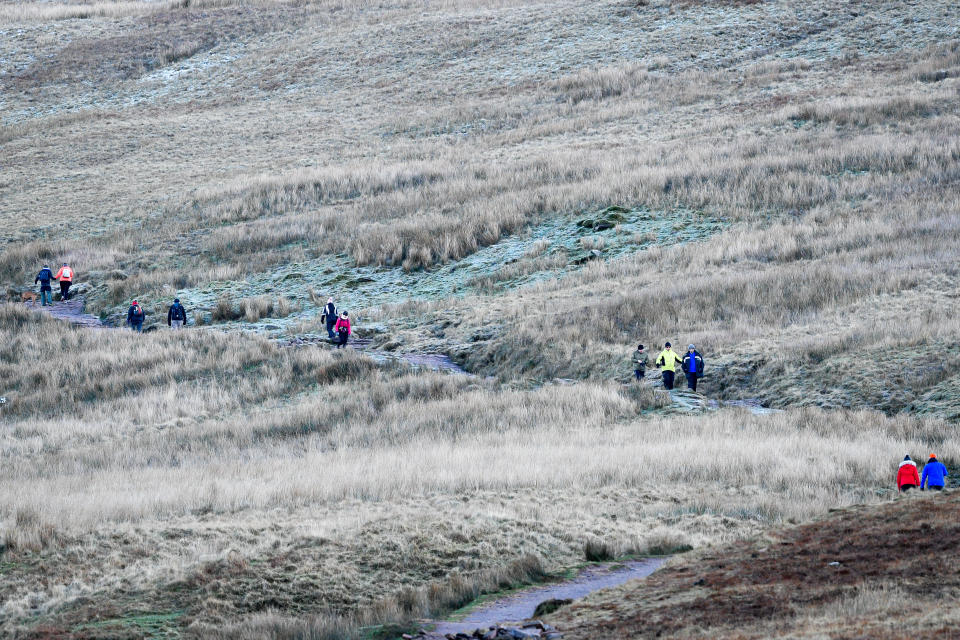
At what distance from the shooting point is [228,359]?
25.9 m

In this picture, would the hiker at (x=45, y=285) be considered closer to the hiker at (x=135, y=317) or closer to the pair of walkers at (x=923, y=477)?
the hiker at (x=135, y=317)

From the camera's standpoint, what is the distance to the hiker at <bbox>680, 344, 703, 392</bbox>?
20.9m

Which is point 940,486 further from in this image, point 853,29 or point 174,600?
point 853,29

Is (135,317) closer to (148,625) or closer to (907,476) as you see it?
(148,625)

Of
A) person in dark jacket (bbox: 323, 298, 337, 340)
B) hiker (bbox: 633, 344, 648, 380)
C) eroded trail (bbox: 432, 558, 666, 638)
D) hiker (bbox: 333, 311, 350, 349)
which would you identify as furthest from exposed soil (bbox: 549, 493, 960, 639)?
person in dark jacket (bbox: 323, 298, 337, 340)

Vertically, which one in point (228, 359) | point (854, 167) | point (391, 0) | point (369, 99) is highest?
point (391, 0)

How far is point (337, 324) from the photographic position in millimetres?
26797

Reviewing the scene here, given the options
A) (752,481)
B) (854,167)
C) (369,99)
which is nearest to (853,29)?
(854,167)

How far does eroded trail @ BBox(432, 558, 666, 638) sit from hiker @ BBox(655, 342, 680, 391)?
32.3ft

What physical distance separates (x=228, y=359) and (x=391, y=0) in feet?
185

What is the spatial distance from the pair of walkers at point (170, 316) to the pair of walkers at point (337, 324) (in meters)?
5.00

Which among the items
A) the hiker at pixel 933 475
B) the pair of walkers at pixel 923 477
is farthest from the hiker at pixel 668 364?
the hiker at pixel 933 475

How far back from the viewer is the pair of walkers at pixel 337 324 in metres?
26.3

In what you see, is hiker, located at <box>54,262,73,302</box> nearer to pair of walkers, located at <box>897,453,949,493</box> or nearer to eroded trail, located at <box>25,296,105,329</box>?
eroded trail, located at <box>25,296,105,329</box>
